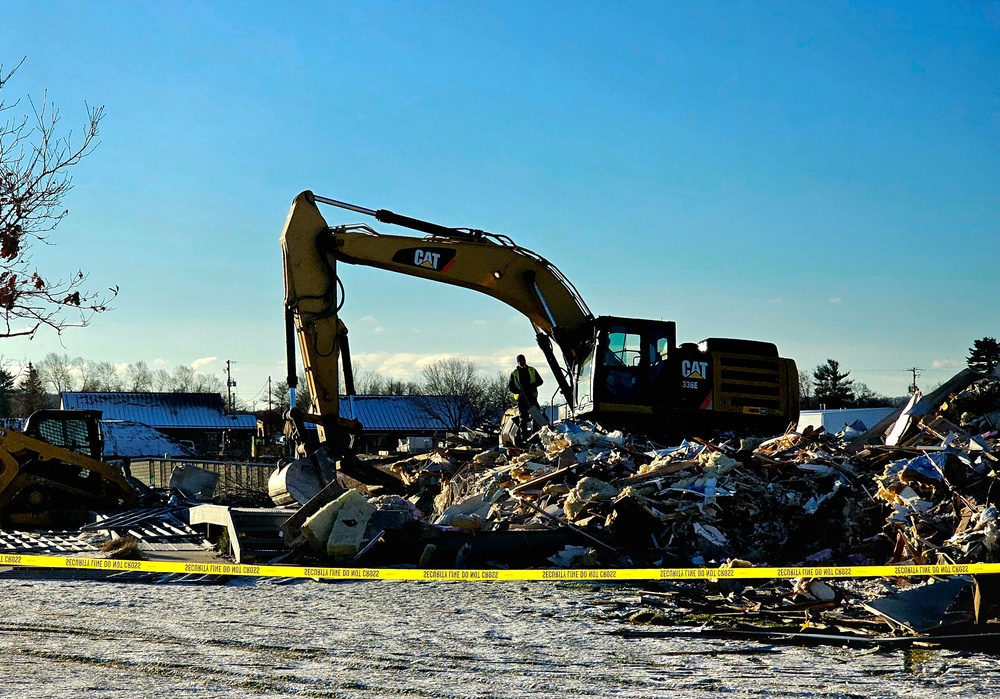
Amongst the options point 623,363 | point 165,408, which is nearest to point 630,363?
point 623,363

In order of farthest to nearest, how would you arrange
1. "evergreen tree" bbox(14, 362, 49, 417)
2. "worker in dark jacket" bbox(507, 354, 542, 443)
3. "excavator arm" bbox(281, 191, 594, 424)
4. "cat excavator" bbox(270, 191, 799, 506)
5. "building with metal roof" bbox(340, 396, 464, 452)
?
"evergreen tree" bbox(14, 362, 49, 417) → "building with metal roof" bbox(340, 396, 464, 452) → "worker in dark jacket" bbox(507, 354, 542, 443) → "cat excavator" bbox(270, 191, 799, 506) → "excavator arm" bbox(281, 191, 594, 424)

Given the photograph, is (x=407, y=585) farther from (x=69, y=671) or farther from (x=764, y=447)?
(x=764, y=447)

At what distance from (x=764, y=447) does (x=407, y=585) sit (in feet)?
20.8

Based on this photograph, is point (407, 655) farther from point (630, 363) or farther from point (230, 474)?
point (230, 474)

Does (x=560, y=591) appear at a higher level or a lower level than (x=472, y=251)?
lower

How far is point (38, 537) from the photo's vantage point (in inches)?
557

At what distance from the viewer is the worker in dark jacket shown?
57.1ft

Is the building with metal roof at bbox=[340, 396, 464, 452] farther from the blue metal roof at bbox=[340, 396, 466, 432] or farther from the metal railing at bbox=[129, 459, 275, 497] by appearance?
the metal railing at bbox=[129, 459, 275, 497]

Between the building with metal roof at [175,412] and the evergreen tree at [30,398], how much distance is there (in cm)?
1159

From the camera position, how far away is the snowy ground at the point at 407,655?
5.91 m

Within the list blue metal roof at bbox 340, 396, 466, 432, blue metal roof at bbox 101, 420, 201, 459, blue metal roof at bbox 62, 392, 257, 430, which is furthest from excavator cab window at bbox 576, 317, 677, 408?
blue metal roof at bbox 62, 392, 257, 430

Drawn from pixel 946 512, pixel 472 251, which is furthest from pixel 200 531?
pixel 946 512

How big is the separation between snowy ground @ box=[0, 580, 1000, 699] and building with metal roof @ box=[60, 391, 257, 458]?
203 feet

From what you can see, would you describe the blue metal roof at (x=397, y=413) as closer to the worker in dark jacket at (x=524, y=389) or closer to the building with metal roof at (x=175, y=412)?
the building with metal roof at (x=175, y=412)
